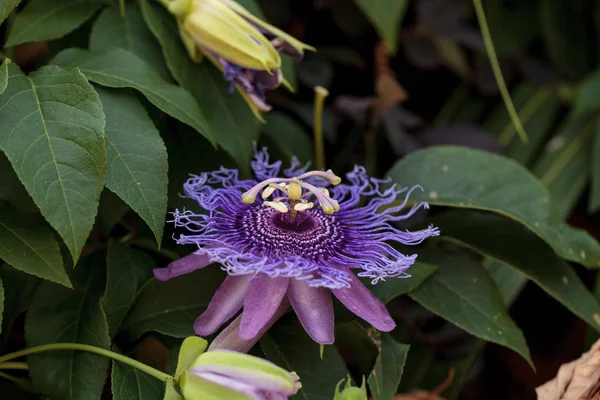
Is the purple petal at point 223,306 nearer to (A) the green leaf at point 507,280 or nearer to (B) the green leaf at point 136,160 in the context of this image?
(B) the green leaf at point 136,160

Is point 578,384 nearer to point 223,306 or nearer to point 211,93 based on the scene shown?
point 223,306

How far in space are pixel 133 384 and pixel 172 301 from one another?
10 centimetres

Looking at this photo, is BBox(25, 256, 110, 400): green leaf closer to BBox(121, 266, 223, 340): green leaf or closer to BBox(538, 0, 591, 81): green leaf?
BBox(121, 266, 223, 340): green leaf

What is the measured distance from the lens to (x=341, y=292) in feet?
2.03

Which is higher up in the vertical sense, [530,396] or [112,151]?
[112,151]

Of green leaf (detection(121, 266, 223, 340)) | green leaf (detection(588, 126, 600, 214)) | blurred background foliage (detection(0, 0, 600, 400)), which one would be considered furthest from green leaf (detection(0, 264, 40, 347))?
green leaf (detection(588, 126, 600, 214))

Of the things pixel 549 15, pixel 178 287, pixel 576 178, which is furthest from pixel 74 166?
pixel 549 15

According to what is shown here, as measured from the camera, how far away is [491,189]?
0.82 m

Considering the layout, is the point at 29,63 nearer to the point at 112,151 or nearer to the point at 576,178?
the point at 112,151

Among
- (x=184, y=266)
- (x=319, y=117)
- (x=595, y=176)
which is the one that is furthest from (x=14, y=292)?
(x=595, y=176)

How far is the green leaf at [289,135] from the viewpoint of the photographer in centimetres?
100

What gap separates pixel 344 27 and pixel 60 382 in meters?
0.72

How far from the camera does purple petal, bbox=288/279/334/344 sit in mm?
601

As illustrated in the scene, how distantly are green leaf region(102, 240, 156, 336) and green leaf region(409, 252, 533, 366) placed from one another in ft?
0.90
